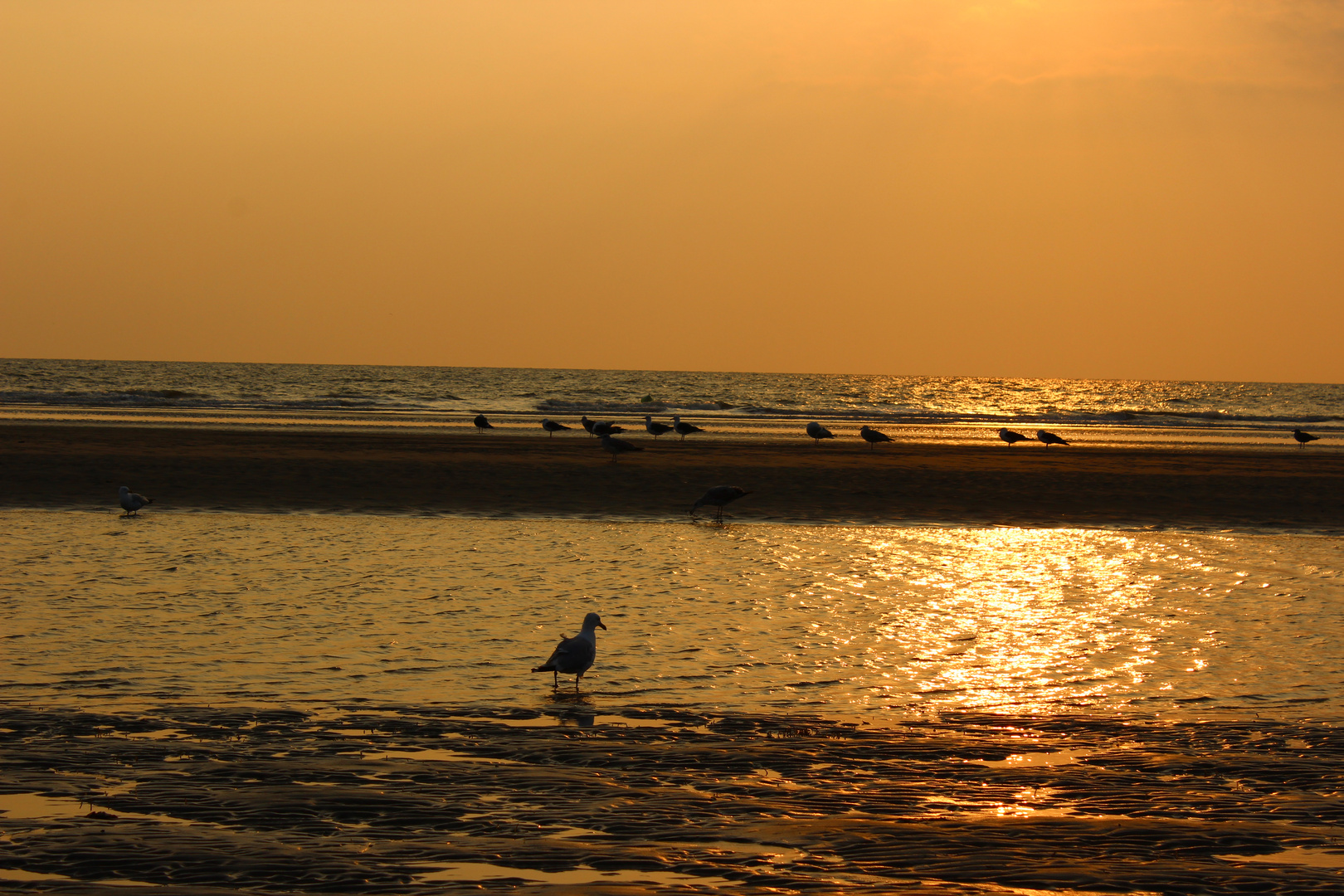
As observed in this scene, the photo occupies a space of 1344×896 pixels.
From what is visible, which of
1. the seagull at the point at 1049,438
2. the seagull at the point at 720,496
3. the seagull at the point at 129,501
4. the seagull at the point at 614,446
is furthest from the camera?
the seagull at the point at 1049,438

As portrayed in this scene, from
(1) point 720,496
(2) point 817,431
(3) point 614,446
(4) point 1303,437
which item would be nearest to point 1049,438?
(2) point 817,431

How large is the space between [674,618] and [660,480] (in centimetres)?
1414

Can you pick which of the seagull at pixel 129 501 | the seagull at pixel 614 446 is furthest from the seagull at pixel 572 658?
the seagull at pixel 614 446

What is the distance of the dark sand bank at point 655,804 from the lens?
5.14m

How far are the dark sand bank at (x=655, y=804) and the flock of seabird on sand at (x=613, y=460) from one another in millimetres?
647

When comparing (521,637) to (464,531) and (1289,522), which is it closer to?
(464,531)

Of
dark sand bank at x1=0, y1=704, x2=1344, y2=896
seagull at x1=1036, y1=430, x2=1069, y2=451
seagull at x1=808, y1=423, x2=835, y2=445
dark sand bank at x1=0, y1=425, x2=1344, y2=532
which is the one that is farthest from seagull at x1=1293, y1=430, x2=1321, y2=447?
dark sand bank at x1=0, y1=704, x2=1344, y2=896

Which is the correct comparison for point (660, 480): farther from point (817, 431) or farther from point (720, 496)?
point (817, 431)

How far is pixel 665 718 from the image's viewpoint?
25.5 feet

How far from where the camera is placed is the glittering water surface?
8.48 m

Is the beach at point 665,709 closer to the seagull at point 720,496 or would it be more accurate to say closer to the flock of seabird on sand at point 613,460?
the flock of seabird on sand at point 613,460

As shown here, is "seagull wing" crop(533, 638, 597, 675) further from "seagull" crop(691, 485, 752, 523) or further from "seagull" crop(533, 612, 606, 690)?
"seagull" crop(691, 485, 752, 523)

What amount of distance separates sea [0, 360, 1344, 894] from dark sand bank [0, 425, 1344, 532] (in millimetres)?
4434

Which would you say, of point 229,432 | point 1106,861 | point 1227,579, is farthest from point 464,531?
point 229,432
